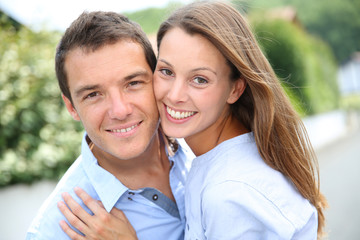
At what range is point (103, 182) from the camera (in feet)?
7.98

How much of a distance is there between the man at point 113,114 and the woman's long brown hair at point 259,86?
1.16ft

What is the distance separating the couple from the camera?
2.20 metres

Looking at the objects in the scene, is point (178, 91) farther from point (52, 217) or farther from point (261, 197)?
point (52, 217)

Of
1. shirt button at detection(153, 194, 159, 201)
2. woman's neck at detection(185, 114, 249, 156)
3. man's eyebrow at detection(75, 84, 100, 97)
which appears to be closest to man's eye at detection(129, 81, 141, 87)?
man's eyebrow at detection(75, 84, 100, 97)

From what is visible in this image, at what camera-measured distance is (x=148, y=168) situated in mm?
2809

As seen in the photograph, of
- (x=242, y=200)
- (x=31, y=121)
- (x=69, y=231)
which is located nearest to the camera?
(x=242, y=200)

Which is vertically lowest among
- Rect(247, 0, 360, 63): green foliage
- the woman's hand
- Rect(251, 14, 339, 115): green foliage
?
Rect(247, 0, 360, 63): green foliage

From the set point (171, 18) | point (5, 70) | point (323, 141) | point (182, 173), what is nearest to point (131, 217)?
point (182, 173)

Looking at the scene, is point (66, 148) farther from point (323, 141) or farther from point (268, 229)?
point (323, 141)

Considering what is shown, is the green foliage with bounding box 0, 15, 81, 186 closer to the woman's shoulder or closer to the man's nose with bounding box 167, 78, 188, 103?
the man's nose with bounding box 167, 78, 188, 103

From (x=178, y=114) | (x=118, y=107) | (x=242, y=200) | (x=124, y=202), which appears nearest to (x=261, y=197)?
(x=242, y=200)

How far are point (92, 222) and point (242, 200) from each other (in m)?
0.94

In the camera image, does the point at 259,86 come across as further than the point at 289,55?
No

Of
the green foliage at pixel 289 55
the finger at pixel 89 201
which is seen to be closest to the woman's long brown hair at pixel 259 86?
the finger at pixel 89 201
